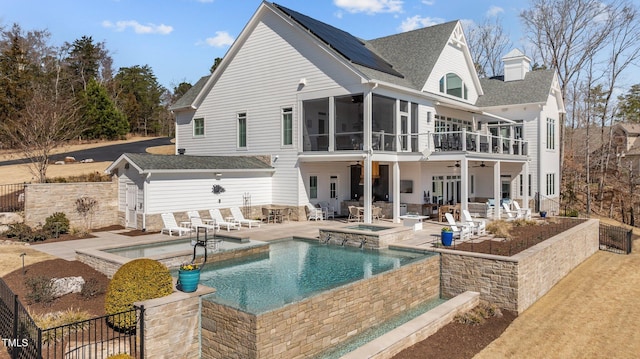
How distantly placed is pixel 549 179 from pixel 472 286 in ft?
64.3

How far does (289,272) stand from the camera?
11.6m

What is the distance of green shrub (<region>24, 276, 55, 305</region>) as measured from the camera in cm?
955

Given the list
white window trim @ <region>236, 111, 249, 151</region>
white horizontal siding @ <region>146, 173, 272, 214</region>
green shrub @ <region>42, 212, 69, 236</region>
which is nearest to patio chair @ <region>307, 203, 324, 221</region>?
white horizontal siding @ <region>146, 173, 272, 214</region>

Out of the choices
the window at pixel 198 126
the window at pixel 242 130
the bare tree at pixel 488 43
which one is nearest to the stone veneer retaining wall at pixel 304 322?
the window at pixel 242 130

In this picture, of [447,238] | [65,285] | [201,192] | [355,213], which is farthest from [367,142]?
[65,285]

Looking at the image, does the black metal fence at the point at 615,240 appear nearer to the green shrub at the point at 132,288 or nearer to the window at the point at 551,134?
the window at the point at 551,134

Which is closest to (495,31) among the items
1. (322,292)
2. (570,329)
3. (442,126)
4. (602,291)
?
(442,126)

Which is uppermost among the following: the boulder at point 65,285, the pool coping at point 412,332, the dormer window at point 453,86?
the dormer window at point 453,86

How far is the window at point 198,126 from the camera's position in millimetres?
26844

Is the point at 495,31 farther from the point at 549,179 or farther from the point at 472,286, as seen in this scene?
the point at 472,286

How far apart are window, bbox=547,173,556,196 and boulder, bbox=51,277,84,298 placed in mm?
27699

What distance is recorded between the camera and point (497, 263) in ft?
39.9

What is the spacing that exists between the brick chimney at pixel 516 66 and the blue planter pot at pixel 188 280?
28392 millimetres

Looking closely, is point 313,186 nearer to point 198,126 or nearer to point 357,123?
point 357,123
